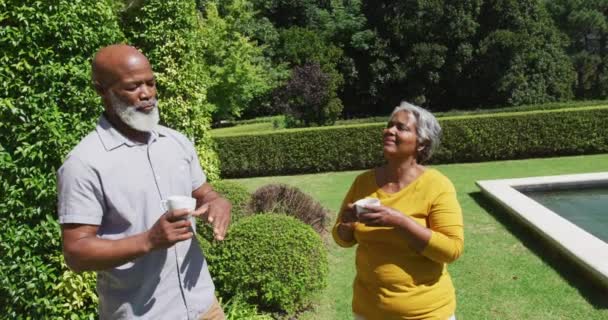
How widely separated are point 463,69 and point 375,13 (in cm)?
656

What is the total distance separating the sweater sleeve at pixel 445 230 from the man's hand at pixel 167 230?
122 cm

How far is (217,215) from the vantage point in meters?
2.24

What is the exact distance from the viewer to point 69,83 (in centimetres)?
379

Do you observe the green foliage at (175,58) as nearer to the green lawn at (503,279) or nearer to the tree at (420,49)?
the green lawn at (503,279)

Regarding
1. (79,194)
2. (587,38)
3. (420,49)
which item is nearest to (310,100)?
(420,49)

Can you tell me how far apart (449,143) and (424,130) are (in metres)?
12.4

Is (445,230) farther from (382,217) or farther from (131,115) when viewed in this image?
(131,115)

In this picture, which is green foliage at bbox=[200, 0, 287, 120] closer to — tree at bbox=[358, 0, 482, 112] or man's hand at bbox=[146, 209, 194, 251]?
tree at bbox=[358, 0, 482, 112]

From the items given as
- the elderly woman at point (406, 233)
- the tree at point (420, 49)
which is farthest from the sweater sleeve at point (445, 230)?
the tree at point (420, 49)

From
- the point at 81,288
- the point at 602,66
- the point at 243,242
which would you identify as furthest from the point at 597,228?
the point at 602,66

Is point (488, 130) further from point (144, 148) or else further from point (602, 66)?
point (602, 66)

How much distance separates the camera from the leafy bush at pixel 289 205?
23.9ft

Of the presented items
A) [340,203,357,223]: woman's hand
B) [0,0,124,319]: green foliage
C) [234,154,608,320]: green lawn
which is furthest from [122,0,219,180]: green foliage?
[340,203,357,223]: woman's hand

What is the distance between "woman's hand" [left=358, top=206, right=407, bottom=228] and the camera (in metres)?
2.34
